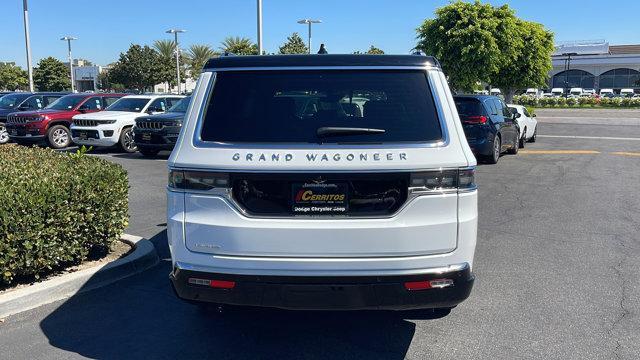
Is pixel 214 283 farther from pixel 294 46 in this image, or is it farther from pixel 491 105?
pixel 294 46

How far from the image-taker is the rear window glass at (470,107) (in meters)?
12.9

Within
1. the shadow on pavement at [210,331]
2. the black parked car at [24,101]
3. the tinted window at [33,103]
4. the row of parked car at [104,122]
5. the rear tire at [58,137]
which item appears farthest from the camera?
the tinted window at [33,103]

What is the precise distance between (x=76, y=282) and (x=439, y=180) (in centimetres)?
333

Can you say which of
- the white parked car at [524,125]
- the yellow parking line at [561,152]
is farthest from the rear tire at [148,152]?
the white parked car at [524,125]

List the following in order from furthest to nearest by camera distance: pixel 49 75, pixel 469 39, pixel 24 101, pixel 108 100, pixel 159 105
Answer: pixel 49 75
pixel 469 39
pixel 24 101
pixel 108 100
pixel 159 105

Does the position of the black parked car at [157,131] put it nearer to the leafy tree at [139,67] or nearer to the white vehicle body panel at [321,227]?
the white vehicle body panel at [321,227]

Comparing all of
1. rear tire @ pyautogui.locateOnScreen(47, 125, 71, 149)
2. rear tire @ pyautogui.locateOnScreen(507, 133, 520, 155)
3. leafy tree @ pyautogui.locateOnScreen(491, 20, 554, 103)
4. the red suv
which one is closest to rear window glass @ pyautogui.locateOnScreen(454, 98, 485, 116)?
rear tire @ pyautogui.locateOnScreen(507, 133, 520, 155)

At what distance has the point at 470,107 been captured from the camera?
12961 mm

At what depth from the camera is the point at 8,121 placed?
17219 mm

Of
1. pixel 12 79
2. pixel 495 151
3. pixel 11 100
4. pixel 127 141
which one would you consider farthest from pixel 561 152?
pixel 12 79

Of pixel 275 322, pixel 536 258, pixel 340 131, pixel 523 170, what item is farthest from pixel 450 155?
pixel 523 170

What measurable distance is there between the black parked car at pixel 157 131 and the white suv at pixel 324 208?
11.3m

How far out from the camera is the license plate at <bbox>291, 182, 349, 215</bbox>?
10.5 ft

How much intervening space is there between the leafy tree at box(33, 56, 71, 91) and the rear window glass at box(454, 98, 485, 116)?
71373 mm
